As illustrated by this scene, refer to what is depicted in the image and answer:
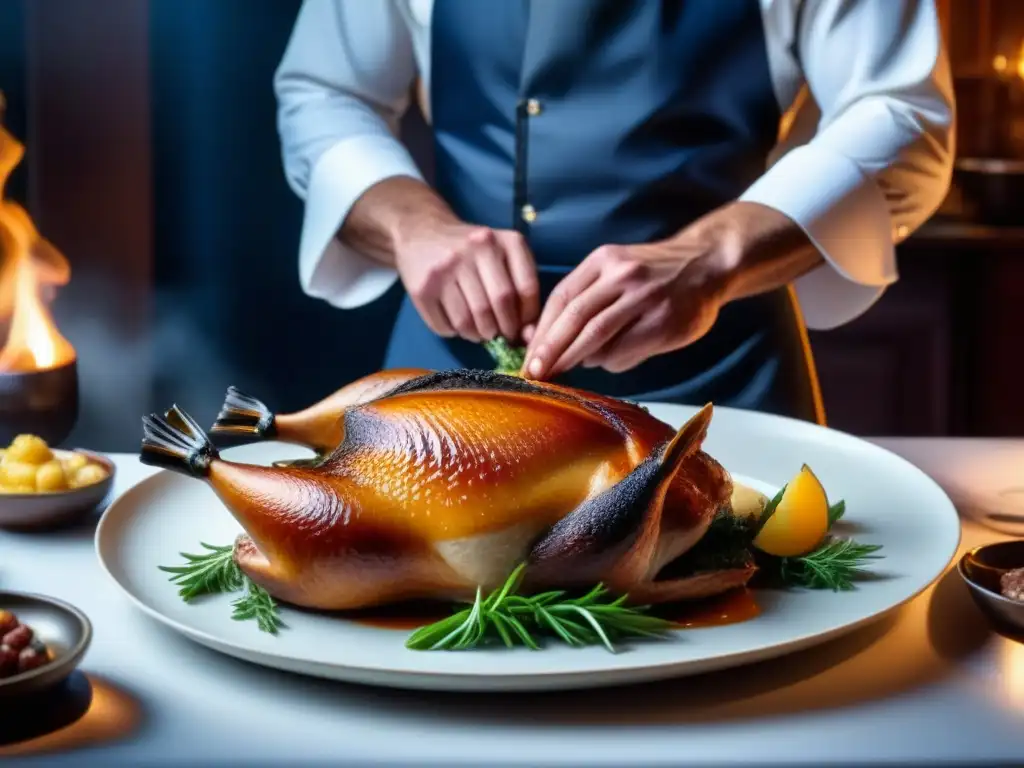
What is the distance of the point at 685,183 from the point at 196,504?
75 centimetres

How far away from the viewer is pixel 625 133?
1.48 meters

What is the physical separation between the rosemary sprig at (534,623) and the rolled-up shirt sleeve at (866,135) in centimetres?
75

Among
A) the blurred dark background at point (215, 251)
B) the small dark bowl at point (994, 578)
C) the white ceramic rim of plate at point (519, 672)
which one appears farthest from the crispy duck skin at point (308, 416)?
the blurred dark background at point (215, 251)

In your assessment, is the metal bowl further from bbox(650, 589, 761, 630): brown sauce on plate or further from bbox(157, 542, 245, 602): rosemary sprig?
bbox(650, 589, 761, 630): brown sauce on plate

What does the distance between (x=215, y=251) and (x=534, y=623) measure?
2.06 m

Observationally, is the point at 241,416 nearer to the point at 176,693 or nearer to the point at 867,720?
the point at 176,693

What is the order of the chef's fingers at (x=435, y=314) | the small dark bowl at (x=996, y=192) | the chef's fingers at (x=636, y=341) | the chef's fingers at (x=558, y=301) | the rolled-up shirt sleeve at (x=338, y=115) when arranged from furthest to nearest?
1. the small dark bowl at (x=996, y=192)
2. the rolled-up shirt sleeve at (x=338, y=115)
3. the chef's fingers at (x=435, y=314)
4. the chef's fingers at (x=636, y=341)
5. the chef's fingers at (x=558, y=301)

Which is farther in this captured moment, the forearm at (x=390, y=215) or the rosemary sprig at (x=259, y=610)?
the forearm at (x=390, y=215)


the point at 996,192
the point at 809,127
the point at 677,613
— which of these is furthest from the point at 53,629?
the point at 996,192

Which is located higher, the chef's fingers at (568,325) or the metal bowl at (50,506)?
the chef's fingers at (568,325)

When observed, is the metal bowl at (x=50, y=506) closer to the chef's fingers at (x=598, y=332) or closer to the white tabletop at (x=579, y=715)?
the white tabletop at (x=579, y=715)

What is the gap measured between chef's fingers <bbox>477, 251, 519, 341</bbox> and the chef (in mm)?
47

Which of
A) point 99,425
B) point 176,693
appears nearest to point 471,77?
point 176,693

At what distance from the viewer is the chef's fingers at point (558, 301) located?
43.1 inches
